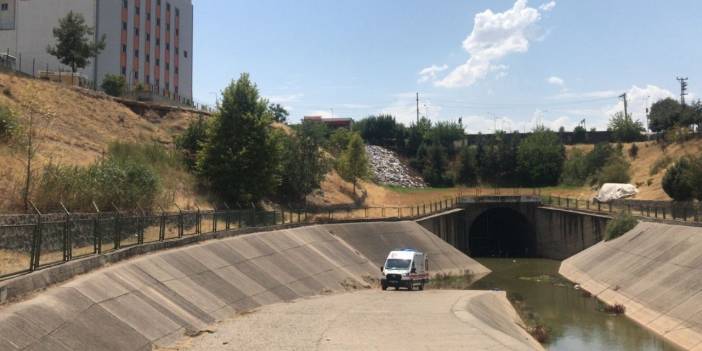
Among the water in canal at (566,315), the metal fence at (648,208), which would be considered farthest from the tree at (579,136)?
the water in canal at (566,315)

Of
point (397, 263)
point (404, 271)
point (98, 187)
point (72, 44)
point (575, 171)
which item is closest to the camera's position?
point (98, 187)

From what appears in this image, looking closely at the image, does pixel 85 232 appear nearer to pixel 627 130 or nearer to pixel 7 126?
pixel 7 126

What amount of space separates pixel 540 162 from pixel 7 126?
10066cm

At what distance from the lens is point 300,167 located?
69500 mm

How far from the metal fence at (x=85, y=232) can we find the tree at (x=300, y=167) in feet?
74.3

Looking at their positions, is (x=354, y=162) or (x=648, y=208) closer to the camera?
(x=648, y=208)

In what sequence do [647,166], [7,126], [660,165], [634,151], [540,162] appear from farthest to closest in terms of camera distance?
[540,162], [634,151], [647,166], [660,165], [7,126]

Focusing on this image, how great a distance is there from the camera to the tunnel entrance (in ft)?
289

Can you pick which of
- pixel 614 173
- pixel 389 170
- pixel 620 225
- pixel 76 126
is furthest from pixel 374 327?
pixel 389 170

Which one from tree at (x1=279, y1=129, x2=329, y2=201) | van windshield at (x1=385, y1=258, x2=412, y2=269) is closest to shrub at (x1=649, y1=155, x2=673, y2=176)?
tree at (x1=279, y1=129, x2=329, y2=201)

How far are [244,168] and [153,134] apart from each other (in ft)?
53.4

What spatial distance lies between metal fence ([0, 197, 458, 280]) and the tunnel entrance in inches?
2000

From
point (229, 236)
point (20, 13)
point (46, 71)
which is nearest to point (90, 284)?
point (229, 236)

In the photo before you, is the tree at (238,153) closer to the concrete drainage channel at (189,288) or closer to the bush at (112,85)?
the concrete drainage channel at (189,288)
